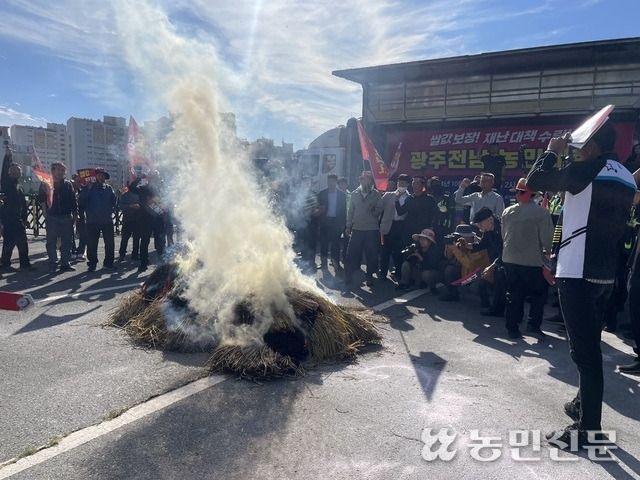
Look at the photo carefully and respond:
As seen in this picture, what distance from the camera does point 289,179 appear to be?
35.8 feet

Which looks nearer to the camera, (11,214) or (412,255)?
(412,255)

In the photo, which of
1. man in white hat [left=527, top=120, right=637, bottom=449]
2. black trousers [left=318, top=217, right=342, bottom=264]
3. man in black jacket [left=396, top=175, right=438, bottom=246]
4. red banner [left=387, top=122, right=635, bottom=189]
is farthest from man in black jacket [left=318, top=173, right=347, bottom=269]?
man in white hat [left=527, top=120, right=637, bottom=449]

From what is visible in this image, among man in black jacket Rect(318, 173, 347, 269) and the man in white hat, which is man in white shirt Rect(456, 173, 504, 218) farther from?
the man in white hat

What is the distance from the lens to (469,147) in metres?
13.8

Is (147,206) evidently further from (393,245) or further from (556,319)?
(556,319)

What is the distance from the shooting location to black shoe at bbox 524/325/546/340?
233 inches

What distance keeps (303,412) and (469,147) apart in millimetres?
11763

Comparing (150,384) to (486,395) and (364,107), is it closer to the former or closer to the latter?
(486,395)

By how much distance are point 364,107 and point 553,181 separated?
12836 mm

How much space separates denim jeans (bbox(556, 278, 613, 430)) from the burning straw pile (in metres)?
2.18

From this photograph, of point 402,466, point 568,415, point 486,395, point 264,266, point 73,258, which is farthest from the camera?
point 73,258

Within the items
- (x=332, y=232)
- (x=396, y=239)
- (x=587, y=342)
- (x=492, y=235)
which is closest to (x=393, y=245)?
(x=396, y=239)

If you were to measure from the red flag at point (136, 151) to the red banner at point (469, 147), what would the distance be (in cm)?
729

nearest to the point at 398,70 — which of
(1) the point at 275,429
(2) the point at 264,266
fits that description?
(2) the point at 264,266
